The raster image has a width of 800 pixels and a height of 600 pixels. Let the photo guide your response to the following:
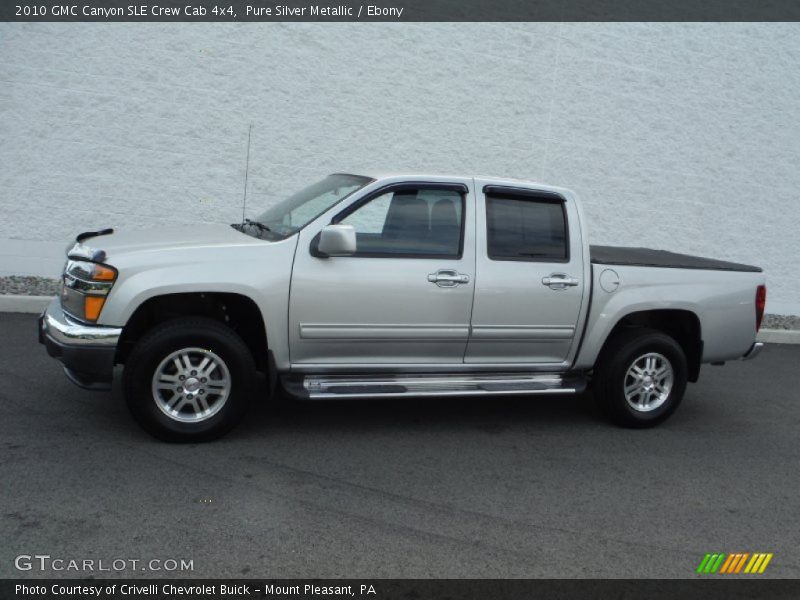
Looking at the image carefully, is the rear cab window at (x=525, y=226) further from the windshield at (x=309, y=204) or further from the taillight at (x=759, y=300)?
the taillight at (x=759, y=300)

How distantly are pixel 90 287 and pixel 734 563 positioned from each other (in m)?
4.00

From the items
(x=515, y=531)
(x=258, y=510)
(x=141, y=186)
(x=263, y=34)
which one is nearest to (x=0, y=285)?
(x=141, y=186)

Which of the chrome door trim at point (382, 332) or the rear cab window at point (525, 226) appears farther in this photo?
the rear cab window at point (525, 226)

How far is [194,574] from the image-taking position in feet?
12.1

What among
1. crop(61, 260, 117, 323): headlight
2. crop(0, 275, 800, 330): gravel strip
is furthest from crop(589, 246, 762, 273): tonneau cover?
crop(0, 275, 800, 330): gravel strip

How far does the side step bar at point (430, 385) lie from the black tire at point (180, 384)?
374 mm

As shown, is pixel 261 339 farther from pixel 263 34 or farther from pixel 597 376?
pixel 263 34

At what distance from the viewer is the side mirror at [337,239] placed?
5348 mm

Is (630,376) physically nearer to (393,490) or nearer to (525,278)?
(525,278)

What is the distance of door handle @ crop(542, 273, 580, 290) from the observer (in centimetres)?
607

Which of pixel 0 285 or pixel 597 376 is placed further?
pixel 0 285

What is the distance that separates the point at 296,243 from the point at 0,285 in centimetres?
622

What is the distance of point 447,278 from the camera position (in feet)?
19.0

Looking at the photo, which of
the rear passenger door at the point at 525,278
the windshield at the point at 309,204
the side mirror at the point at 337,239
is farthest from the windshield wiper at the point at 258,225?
the rear passenger door at the point at 525,278
